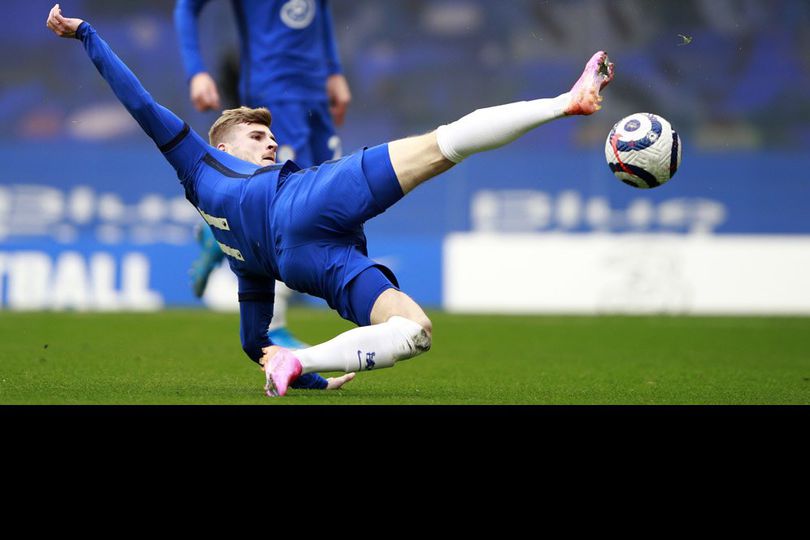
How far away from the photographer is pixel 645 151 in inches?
174

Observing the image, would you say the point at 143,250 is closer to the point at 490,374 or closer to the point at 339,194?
the point at 490,374

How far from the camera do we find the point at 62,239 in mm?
11289

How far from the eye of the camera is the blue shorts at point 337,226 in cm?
421

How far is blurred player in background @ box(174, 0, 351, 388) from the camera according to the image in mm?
6465

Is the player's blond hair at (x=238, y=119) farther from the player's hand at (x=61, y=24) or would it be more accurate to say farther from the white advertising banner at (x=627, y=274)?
the white advertising banner at (x=627, y=274)

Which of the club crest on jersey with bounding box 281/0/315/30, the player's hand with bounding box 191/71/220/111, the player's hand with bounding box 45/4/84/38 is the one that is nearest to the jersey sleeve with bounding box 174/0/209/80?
the player's hand with bounding box 191/71/220/111

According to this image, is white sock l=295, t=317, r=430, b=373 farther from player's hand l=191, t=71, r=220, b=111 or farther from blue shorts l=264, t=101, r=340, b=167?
blue shorts l=264, t=101, r=340, b=167

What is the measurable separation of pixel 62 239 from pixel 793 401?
812cm

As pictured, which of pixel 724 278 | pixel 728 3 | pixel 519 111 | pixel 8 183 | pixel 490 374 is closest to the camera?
Result: pixel 519 111

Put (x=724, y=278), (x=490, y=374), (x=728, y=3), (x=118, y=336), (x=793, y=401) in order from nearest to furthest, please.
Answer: (x=793, y=401) < (x=490, y=374) < (x=118, y=336) < (x=724, y=278) < (x=728, y=3)

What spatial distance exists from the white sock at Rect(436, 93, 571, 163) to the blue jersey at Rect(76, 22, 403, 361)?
0.22 meters

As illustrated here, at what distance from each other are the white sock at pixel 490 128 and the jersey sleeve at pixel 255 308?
0.96m

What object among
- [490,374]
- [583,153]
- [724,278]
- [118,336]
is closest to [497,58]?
[583,153]

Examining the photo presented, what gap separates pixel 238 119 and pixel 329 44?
6.92 feet
